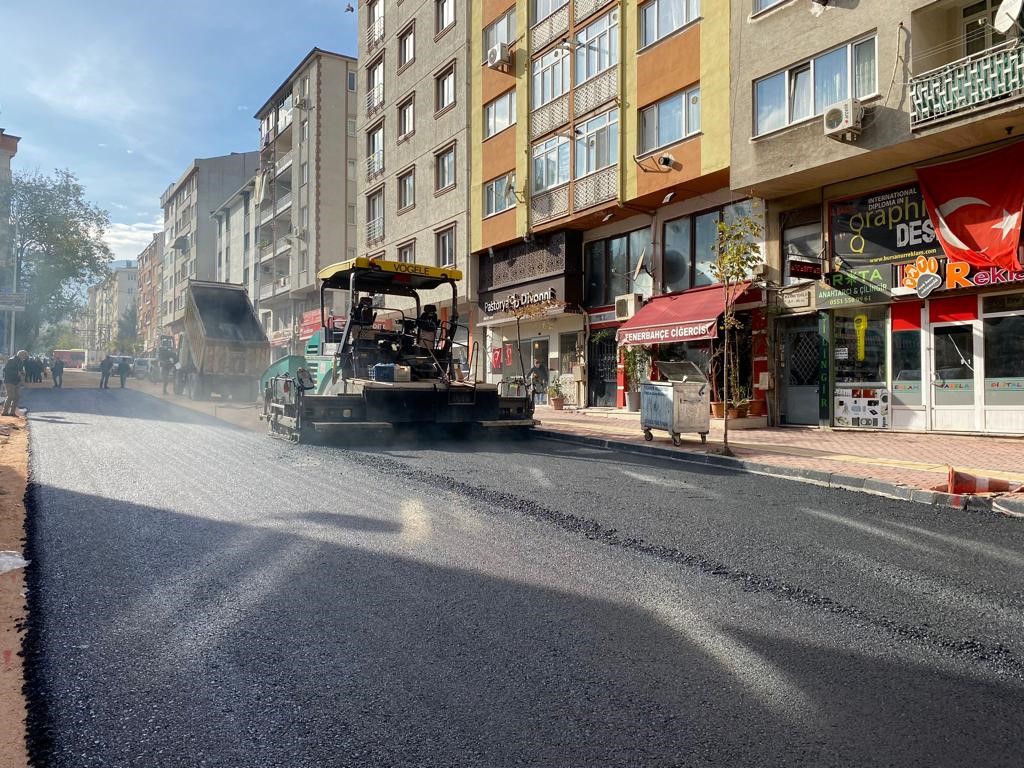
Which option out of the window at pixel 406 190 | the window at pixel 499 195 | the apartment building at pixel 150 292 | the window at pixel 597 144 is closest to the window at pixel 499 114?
the window at pixel 499 195

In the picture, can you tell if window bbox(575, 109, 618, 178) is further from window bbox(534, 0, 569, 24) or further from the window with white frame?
window bbox(534, 0, 569, 24)

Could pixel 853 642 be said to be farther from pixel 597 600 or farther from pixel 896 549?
pixel 896 549

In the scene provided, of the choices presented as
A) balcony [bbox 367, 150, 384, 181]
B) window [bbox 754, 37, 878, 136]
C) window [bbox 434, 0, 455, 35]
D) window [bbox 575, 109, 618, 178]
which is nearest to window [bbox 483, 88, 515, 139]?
window [bbox 575, 109, 618, 178]

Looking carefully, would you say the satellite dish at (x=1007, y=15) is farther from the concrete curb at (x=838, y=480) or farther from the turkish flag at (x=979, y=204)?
the concrete curb at (x=838, y=480)

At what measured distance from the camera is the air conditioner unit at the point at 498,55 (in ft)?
78.6

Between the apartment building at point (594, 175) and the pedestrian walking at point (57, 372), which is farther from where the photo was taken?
the pedestrian walking at point (57, 372)

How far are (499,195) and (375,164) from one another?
1064cm

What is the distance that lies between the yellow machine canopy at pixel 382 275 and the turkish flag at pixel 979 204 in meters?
8.81

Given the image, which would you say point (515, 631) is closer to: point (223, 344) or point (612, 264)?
point (612, 264)

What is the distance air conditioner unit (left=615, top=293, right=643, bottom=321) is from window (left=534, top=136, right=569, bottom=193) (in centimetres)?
427

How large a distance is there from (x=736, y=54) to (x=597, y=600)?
1555 cm

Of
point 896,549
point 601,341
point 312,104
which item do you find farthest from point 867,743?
point 312,104

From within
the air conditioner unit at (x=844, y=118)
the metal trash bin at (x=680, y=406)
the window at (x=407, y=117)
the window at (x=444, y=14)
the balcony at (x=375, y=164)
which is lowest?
the metal trash bin at (x=680, y=406)

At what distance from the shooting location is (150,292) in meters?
91.7
